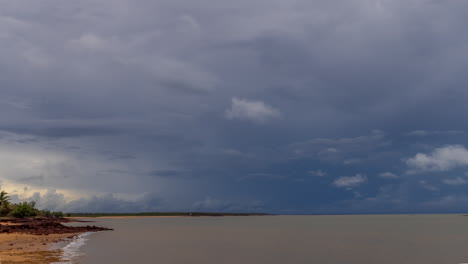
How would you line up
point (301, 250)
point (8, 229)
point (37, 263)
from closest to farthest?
point (37, 263) < point (301, 250) < point (8, 229)

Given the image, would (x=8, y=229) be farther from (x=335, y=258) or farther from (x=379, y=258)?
(x=379, y=258)

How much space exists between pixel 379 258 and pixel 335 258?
4.71 m

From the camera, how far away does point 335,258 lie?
38844 mm

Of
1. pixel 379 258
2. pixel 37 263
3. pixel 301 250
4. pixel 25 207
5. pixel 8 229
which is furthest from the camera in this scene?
pixel 25 207

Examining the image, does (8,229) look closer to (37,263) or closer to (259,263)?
(37,263)

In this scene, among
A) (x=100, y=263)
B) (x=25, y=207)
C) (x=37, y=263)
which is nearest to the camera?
(x=37, y=263)

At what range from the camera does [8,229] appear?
6388 centimetres

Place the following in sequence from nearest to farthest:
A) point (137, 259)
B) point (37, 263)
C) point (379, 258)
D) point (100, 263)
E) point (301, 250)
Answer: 1. point (37, 263)
2. point (100, 263)
3. point (137, 259)
4. point (379, 258)
5. point (301, 250)

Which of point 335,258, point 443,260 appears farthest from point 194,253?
point 443,260

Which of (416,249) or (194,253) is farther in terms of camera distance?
(416,249)

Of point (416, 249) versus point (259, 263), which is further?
point (416, 249)

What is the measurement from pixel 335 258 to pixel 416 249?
15.7 metres

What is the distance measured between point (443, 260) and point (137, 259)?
30.0 meters

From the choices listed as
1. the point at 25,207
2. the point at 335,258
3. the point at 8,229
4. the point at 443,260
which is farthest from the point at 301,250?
the point at 25,207
